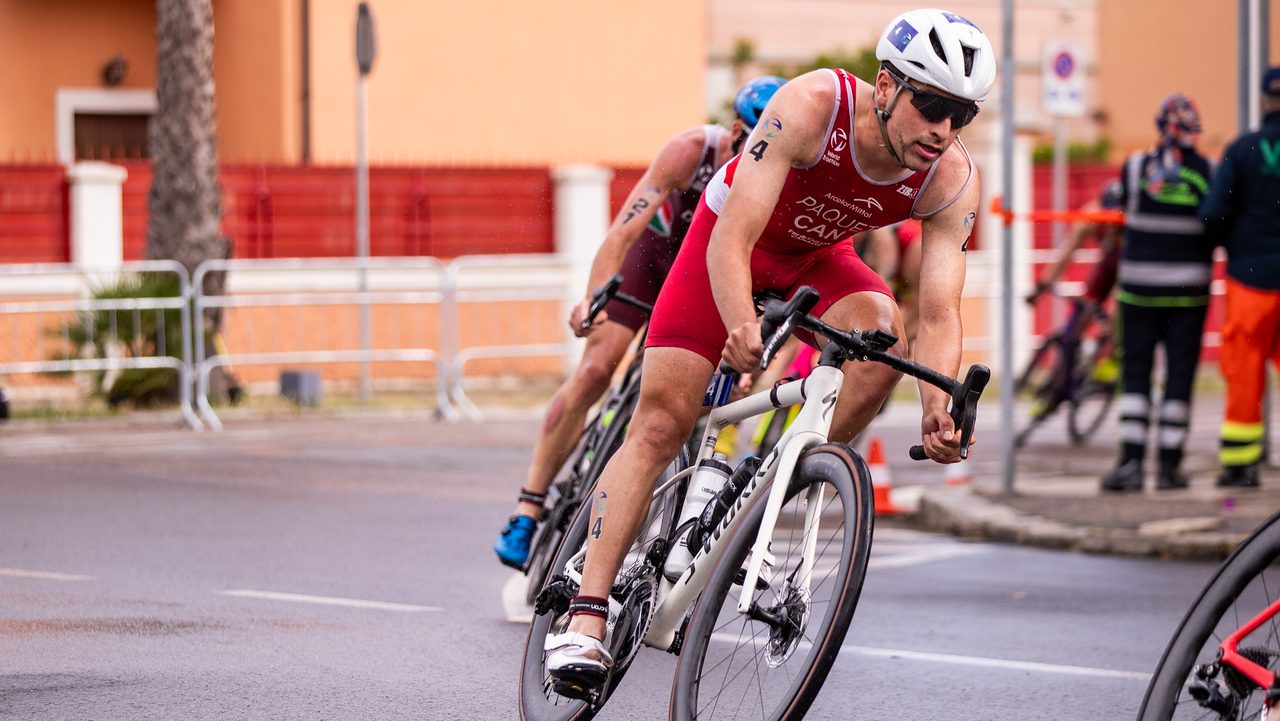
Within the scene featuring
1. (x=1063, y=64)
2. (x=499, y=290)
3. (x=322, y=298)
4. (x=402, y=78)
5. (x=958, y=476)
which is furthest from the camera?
(x=402, y=78)

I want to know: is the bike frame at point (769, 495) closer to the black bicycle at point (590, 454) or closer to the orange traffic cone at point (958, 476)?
the black bicycle at point (590, 454)

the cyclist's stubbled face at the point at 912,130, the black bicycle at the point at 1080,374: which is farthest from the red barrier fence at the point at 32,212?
the cyclist's stubbled face at the point at 912,130

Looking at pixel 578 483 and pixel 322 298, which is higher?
pixel 322 298

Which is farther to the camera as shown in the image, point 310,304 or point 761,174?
point 310,304

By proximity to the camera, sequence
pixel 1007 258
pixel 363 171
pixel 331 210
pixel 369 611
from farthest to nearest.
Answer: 1. pixel 331 210
2. pixel 363 171
3. pixel 1007 258
4. pixel 369 611

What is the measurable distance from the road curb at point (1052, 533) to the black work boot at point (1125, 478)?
75 cm

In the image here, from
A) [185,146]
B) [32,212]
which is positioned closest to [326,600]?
[185,146]

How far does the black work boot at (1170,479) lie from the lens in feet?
35.8

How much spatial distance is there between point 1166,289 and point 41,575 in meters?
5.99

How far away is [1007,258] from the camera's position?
35.2 ft

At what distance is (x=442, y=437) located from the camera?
49.0 feet

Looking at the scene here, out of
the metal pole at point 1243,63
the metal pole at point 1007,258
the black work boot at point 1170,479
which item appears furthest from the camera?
the metal pole at point 1243,63

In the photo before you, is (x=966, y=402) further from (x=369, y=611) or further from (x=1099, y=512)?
(x=1099, y=512)

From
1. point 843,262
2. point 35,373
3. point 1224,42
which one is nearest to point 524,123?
point 35,373
